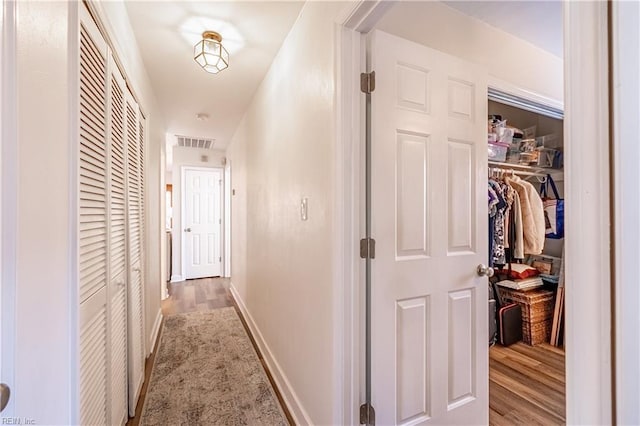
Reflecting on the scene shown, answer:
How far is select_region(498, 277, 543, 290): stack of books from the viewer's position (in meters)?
2.55

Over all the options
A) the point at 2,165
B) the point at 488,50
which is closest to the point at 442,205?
the point at 488,50

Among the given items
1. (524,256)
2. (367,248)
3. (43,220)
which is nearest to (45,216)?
(43,220)

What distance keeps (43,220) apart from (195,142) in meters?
4.40

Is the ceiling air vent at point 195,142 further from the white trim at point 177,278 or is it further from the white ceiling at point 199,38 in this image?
the white trim at point 177,278

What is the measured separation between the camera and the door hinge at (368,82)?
1.21 m

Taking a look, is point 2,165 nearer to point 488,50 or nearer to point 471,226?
point 471,226

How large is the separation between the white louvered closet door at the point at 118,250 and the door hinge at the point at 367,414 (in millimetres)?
1188

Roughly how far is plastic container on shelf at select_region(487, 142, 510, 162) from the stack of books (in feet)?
3.86

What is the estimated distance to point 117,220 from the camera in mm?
1463

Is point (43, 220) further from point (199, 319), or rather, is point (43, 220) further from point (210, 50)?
point (199, 319)

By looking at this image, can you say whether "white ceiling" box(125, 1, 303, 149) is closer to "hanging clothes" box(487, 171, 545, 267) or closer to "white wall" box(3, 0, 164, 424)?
"white wall" box(3, 0, 164, 424)

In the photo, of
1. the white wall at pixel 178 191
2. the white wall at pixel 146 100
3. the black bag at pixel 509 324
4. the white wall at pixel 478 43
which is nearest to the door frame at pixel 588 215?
the white wall at pixel 478 43

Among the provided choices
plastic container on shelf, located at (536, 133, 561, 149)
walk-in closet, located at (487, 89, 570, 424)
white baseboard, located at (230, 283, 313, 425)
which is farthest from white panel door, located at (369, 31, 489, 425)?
plastic container on shelf, located at (536, 133, 561, 149)

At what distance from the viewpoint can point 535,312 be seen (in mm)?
2516
